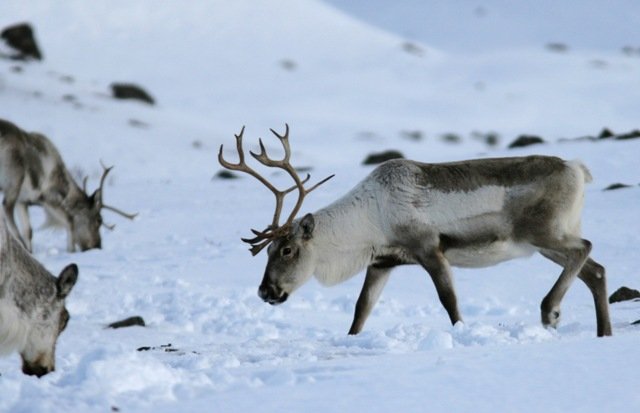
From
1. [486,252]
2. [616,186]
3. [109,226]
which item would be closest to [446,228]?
[486,252]

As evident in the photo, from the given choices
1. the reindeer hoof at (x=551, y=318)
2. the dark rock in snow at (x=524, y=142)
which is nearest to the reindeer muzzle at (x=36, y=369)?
the reindeer hoof at (x=551, y=318)

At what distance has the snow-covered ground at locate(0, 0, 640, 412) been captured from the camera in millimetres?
4082

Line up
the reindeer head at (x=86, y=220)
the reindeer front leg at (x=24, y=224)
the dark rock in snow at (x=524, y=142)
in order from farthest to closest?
1. the dark rock in snow at (x=524, y=142)
2. the reindeer head at (x=86, y=220)
3. the reindeer front leg at (x=24, y=224)

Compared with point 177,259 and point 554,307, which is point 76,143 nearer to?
point 177,259

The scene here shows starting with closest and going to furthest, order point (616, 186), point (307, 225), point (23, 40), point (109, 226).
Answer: point (307, 225)
point (616, 186)
point (109, 226)
point (23, 40)

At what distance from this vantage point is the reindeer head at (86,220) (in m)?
12.4

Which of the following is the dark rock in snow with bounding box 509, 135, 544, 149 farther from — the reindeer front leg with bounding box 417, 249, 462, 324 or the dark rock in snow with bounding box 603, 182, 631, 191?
the reindeer front leg with bounding box 417, 249, 462, 324

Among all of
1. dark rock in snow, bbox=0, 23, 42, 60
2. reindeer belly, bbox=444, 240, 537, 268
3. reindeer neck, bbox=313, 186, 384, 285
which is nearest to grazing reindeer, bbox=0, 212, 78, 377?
reindeer neck, bbox=313, 186, 384, 285

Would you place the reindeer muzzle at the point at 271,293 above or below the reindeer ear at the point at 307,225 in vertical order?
below

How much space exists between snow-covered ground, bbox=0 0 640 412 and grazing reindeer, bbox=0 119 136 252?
1.19 ft

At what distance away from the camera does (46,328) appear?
216 inches

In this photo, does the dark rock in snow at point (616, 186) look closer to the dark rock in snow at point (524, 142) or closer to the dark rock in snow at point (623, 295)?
the dark rock in snow at point (623, 295)

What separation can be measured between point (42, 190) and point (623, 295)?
7.06 meters

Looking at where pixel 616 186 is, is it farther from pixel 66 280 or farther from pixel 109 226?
pixel 66 280
